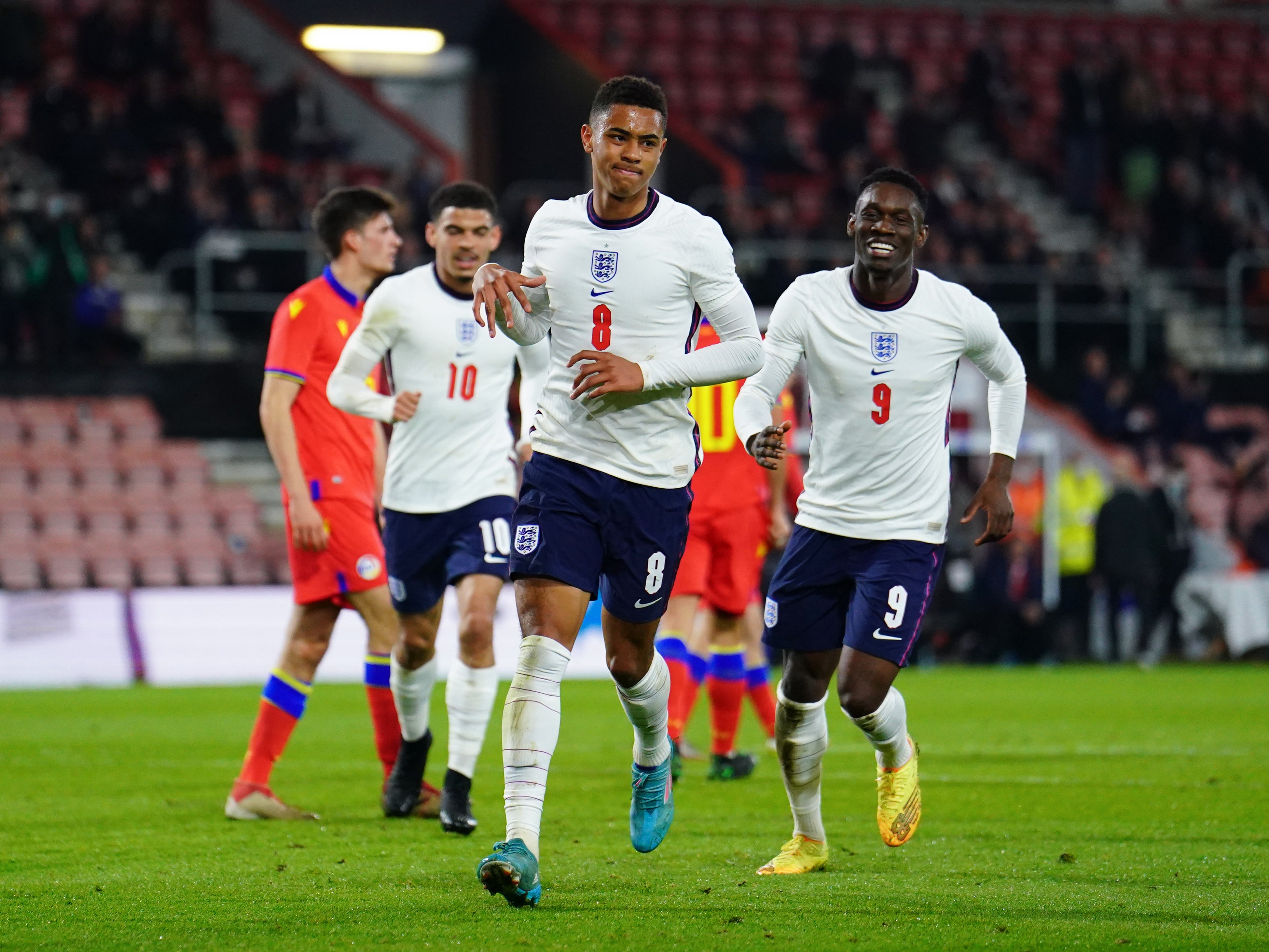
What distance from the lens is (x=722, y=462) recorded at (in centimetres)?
916

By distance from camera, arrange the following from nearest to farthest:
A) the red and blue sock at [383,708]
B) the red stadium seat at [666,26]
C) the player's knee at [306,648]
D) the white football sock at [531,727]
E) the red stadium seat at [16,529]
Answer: the white football sock at [531,727]
the player's knee at [306,648]
the red and blue sock at [383,708]
the red stadium seat at [16,529]
the red stadium seat at [666,26]

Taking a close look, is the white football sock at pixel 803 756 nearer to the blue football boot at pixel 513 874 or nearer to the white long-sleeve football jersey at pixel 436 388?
the blue football boot at pixel 513 874

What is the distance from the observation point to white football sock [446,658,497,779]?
6680 mm

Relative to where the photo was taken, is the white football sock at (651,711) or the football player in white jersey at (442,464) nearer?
the white football sock at (651,711)

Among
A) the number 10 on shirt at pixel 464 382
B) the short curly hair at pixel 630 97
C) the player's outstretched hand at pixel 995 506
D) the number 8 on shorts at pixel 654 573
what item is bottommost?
the number 8 on shorts at pixel 654 573

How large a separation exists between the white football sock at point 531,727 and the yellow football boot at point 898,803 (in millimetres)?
1338

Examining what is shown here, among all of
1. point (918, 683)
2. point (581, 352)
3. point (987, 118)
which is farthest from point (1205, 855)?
point (987, 118)

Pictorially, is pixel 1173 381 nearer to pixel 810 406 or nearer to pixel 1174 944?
pixel 810 406

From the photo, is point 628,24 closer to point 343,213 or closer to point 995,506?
point 343,213

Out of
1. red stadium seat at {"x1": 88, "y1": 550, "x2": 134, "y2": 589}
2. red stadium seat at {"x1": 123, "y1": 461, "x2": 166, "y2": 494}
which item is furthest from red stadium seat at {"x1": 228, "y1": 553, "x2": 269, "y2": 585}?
red stadium seat at {"x1": 123, "y1": 461, "x2": 166, "y2": 494}

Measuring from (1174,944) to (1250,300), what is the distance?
68.9ft

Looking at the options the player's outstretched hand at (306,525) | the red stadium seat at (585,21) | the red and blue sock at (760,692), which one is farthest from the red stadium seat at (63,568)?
the red stadium seat at (585,21)

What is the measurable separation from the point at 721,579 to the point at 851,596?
2955 mm

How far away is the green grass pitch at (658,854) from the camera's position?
4543 mm
